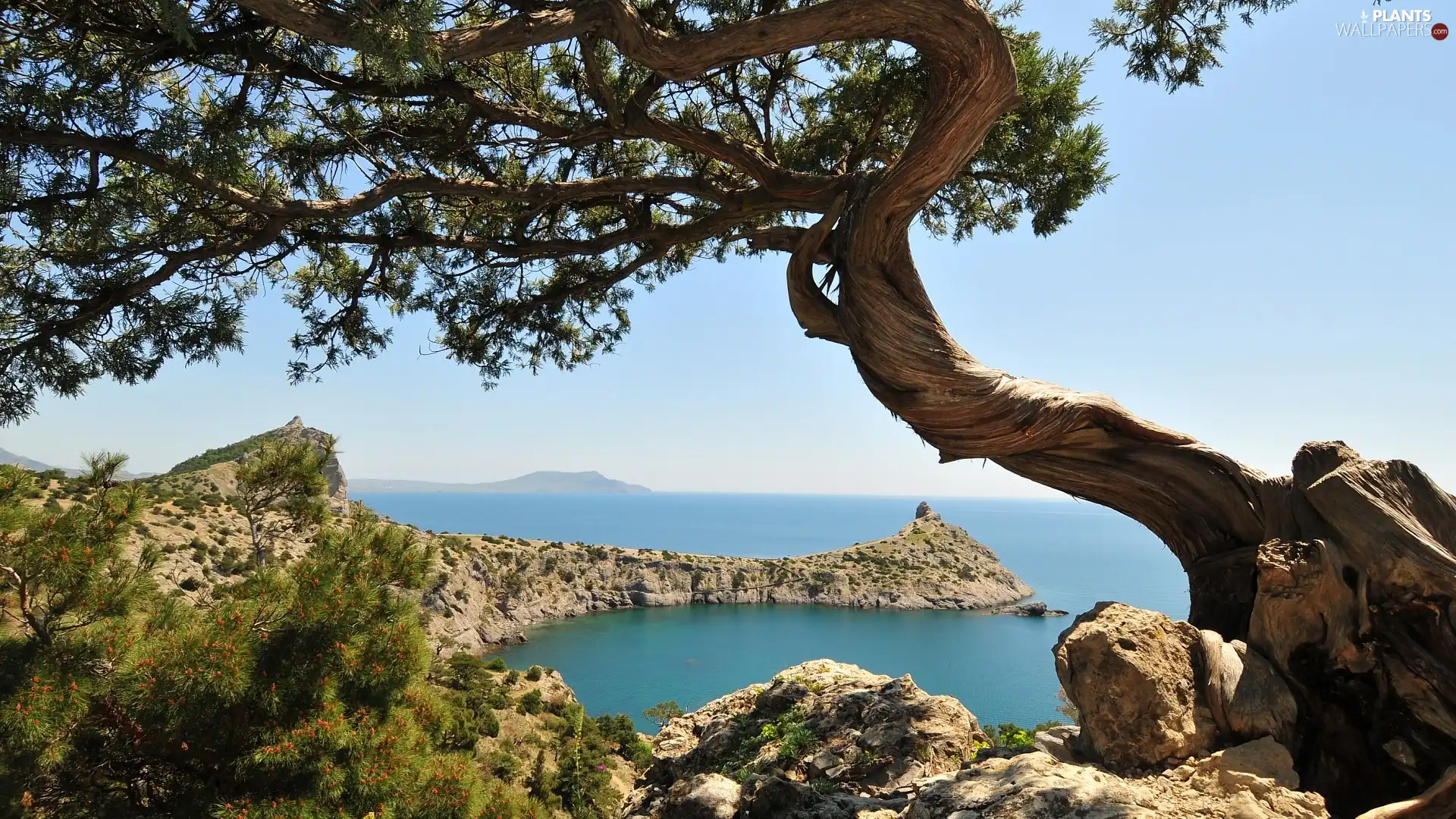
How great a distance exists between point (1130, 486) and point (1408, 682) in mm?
Answer: 1194

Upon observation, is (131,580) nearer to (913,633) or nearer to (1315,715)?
(1315,715)

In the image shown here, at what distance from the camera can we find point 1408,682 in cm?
249

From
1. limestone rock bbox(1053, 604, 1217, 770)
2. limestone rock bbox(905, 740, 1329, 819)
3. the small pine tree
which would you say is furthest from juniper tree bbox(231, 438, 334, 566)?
limestone rock bbox(1053, 604, 1217, 770)

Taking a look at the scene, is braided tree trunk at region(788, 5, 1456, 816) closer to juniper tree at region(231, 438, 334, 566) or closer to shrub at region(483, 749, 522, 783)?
juniper tree at region(231, 438, 334, 566)

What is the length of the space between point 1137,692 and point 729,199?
3.51 metres

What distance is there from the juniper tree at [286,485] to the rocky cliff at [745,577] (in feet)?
160

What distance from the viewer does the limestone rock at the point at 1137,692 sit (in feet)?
8.01

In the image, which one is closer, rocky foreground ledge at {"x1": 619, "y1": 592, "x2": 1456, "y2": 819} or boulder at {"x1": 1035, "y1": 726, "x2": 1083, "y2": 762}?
rocky foreground ledge at {"x1": 619, "y1": 592, "x2": 1456, "y2": 819}

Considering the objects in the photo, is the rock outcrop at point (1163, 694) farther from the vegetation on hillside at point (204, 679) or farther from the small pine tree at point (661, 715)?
the vegetation on hillside at point (204, 679)

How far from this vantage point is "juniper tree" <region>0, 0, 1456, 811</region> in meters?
2.60

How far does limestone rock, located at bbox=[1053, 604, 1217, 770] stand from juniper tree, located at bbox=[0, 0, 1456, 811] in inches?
18.1

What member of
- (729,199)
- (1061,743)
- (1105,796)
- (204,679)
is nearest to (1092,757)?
(1061,743)

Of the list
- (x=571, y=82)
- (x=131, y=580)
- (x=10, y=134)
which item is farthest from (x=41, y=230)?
(x=571, y=82)

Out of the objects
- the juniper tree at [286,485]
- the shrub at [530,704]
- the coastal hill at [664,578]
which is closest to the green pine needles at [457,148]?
the juniper tree at [286,485]
